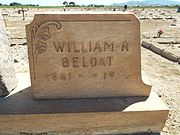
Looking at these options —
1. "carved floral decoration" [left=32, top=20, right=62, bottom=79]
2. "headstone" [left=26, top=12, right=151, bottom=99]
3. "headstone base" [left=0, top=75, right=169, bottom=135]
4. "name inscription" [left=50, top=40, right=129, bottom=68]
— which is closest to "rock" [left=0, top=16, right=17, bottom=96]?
"headstone base" [left=0, top=75, right=169, bottom=135]

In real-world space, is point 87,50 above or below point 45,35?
below

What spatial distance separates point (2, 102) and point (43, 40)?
4.16ft

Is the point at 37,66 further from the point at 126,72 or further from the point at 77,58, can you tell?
the point at 126,72

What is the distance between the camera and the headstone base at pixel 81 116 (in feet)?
14.4

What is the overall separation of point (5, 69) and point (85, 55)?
4.77ft

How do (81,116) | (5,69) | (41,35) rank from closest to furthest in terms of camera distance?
(81,116)
(41,35)
(5,69)

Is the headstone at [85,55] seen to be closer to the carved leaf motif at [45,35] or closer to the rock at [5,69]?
the carved leaf motif at [45,35]

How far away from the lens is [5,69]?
16.0 ft

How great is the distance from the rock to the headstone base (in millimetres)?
211

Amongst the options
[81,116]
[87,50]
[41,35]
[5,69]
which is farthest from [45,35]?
[81,116]

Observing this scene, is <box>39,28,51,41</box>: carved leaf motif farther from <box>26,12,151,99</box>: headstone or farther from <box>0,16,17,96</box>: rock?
<box>0,16,17,96</box>: rock

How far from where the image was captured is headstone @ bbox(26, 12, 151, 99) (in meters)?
4.54

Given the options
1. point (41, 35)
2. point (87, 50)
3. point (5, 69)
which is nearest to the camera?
point (41, 35)

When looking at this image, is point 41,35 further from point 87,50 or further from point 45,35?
point 87,50
